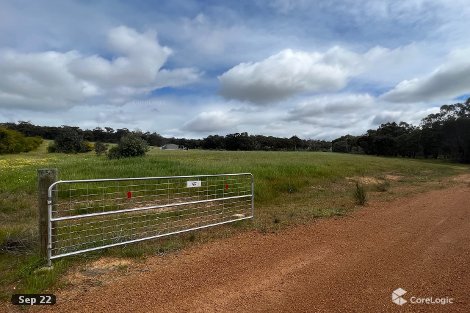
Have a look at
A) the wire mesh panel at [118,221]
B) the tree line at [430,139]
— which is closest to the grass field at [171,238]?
the wire mesh panel at [118,221]

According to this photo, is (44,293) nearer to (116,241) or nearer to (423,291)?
(116,241)

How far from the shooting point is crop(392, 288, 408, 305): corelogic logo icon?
405cm

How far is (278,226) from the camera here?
800 centimetres

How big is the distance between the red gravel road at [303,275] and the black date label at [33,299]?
12 cm

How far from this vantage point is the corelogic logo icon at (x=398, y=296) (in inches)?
159

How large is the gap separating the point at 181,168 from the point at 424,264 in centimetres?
1336

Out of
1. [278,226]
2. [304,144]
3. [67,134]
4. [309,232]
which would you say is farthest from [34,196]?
[304,144]

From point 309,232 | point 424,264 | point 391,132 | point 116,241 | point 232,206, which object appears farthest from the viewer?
point 391,132

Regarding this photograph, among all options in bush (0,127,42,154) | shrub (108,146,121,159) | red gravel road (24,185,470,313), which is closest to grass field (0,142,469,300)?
red gravel road (24,185,470,313)

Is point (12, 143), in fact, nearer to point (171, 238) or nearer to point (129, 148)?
point (129, 148)

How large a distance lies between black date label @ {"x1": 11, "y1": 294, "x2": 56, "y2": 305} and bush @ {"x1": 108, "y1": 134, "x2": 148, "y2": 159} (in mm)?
25363

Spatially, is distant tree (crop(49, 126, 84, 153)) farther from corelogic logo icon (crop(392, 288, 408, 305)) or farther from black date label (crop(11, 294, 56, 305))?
corelogic logo icon (crop(392, 288, 408, 305))

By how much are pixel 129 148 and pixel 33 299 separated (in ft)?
83.8

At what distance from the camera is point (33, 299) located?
13.4 ft
